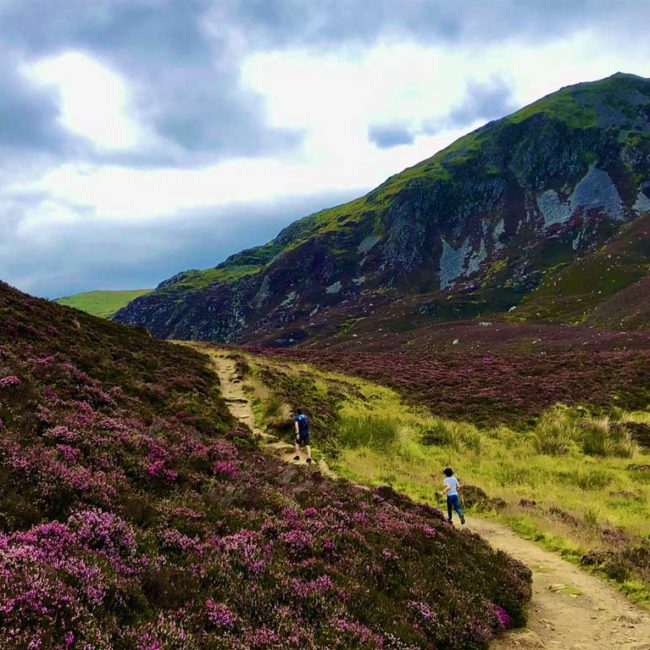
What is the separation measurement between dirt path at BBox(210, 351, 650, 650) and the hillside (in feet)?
1.59

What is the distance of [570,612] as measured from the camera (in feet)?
34.7

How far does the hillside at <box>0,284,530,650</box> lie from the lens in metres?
5.83

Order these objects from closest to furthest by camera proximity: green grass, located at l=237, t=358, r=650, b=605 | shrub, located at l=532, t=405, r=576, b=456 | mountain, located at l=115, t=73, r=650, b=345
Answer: green grass, located at l=237, t=358, r=650, b=605 < shrub, located at l=532, t=405, r=576, b=456 < mountain, located at l=115, t=73, r=650, b=345

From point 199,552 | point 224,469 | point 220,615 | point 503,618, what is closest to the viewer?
point 220,615

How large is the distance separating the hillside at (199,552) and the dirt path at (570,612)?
48 cm

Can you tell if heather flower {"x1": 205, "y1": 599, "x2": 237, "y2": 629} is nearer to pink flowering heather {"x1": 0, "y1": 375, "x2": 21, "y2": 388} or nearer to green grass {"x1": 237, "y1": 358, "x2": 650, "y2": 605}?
pink flowering heather {"x1": 0, "y1": 375, "x2": 21, "y2": 388}

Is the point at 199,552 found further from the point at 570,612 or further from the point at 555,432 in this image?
the point at 555,432

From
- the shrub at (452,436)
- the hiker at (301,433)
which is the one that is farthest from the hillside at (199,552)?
the shrub at (452,436)

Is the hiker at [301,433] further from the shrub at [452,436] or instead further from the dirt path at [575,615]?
the dirt path at [575,615]

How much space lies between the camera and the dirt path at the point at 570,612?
9258 mm

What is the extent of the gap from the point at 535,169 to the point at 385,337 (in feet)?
408

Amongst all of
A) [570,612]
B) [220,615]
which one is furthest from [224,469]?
[570,612]

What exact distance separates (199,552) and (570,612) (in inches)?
342

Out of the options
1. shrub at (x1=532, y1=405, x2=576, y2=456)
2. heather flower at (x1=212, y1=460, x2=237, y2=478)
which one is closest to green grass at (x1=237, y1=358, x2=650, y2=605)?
shrub at (x1=532, y1=405, x2=576, y2=456)
